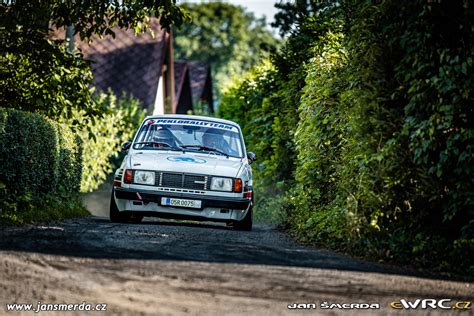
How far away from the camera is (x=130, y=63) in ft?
141

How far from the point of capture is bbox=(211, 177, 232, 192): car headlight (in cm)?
1509

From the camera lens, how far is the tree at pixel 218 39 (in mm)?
91312

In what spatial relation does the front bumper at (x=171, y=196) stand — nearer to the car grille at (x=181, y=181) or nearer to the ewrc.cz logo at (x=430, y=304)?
the car grille at (x=181, y=181)

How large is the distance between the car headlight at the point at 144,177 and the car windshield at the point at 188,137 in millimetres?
1019

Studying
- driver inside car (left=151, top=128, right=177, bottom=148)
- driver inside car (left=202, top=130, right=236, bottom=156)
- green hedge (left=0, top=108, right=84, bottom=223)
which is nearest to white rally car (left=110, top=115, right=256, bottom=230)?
driver inside car (left=151, top=128, right=177, bottom=148)

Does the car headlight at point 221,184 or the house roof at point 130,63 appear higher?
the house roof at point 130,63

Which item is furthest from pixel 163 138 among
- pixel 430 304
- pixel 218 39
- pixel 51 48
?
pixel 218 39

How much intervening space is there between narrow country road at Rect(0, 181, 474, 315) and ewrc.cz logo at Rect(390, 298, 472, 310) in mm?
102

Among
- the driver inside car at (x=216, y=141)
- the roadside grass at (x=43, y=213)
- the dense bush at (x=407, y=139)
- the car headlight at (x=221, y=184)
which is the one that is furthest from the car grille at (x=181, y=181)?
the dense bush at (x=407, y=139)

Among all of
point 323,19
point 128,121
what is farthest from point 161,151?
point 128,121

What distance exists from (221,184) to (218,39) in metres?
79.2

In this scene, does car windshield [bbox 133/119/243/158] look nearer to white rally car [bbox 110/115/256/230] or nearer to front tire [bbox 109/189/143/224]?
white rally car [bbox 110/115/256/230]

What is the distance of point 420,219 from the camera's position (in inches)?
433

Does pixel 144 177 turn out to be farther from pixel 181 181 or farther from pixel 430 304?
Result: pixel 430 304
